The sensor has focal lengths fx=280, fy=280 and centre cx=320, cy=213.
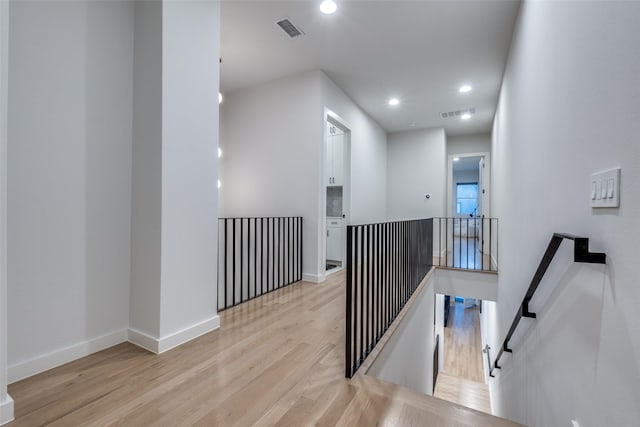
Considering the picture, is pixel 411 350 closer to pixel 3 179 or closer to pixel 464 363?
pixel 3 179

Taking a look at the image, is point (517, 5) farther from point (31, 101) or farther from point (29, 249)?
point (29, 249)

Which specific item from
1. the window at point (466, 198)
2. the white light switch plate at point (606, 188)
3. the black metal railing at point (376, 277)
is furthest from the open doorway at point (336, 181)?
the window at point (466, 198)

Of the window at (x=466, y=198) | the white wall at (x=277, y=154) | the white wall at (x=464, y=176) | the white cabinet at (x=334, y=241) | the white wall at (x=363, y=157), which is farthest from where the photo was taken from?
the window at (x=466, y=198)

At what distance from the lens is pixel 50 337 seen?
1.70 metres

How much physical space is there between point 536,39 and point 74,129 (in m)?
3.28

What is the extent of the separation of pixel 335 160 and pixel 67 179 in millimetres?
3968

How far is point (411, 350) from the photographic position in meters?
3.27

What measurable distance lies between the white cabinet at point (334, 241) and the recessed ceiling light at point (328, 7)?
3.24 m

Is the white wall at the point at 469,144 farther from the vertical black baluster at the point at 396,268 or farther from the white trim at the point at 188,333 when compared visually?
the white trim at the point at 188,333

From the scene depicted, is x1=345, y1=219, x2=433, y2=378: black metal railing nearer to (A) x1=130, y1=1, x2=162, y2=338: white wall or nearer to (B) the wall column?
(B) the wall column

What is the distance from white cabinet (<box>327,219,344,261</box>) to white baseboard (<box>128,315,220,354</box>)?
312cm

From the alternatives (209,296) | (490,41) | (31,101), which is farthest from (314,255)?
(490,41)

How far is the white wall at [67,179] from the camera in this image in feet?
5.22

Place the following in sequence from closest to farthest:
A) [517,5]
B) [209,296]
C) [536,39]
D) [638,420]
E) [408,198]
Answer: [638,420]
[536,39]
[209,296]
[517,5]
[408,198]
